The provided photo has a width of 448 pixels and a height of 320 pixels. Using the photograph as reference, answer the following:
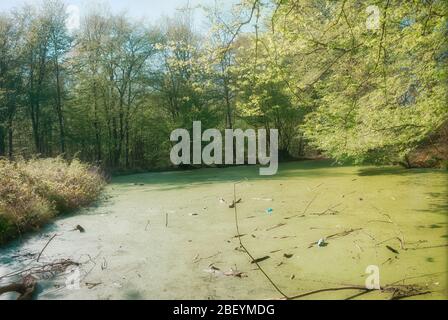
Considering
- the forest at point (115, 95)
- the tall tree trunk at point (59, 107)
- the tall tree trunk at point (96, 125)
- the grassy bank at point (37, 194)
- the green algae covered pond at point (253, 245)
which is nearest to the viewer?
the green algae covered pond at point (253, 245)

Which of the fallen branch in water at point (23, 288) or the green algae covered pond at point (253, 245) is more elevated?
the green algae covered pond at point (253, 245)

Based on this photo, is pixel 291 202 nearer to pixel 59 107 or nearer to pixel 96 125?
pixel 59 107

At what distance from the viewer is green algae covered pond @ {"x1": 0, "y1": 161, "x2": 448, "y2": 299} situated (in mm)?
3318

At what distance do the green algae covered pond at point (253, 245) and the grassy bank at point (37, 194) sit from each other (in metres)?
0.31

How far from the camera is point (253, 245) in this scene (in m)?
4.50

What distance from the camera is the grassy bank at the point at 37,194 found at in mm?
5797

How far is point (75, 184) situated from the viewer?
8891 mm

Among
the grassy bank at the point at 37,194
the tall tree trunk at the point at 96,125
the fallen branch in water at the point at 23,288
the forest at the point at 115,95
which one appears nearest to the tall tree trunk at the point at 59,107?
the forest at the point at 115,95

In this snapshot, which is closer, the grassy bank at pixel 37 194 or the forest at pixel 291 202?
the forest at pixel 291 202

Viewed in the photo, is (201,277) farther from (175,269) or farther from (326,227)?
(326,227)

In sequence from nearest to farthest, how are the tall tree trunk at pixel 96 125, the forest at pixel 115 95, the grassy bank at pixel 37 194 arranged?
the grassy bank at pixel 37 194 < the forest at pixel 115 95 < the tall tree trunk at pixel 96 125

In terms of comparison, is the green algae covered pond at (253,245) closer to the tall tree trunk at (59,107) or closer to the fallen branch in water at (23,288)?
the fallen branch in water at (23,288)

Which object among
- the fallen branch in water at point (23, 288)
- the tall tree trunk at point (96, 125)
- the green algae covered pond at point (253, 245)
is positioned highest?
the tall tree trunk at point (96, 125)

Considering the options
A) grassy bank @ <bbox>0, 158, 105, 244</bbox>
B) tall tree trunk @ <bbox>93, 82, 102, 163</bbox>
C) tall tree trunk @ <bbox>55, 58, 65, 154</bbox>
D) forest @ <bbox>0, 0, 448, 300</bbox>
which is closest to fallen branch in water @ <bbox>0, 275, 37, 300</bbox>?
forest @ <bbox>0, 0, 448, 300</bbox>
